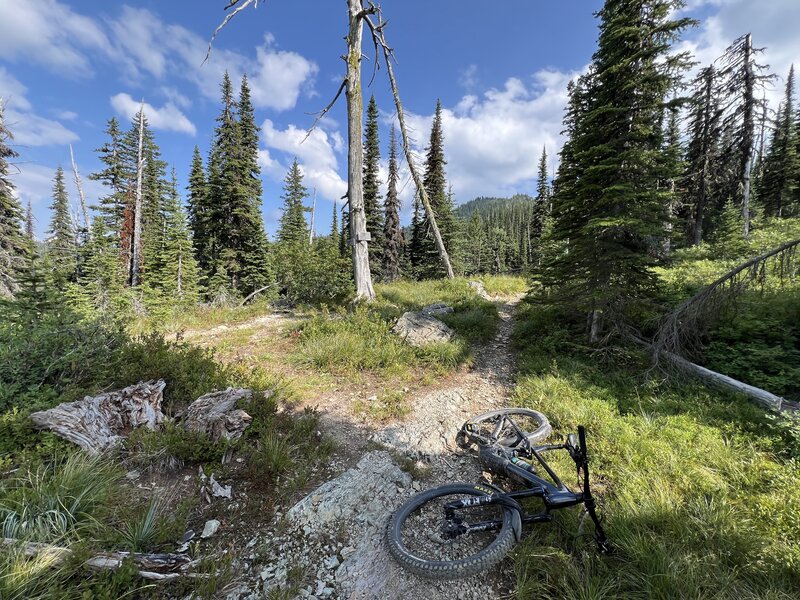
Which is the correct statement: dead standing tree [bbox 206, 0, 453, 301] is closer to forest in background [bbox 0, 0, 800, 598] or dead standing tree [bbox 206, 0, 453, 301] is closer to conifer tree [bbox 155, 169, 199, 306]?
forest in background [bbox 0, 0, 800, 598]

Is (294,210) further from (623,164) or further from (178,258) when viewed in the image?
(623,164)

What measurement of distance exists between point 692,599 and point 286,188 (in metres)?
43.2

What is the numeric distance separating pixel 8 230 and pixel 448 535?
24.7m

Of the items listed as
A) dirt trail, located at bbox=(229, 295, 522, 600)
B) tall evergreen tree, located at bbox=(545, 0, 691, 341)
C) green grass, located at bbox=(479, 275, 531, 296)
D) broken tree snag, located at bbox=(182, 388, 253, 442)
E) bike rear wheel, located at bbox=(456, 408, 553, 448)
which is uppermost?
tall evergreen tree, located at bbox=(545, 0, 691, 341)

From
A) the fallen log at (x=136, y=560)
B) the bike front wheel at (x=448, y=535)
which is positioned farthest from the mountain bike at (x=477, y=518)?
the fallen log at (x=136, y=560)

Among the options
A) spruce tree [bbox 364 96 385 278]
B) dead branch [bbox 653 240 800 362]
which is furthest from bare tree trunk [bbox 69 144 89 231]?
dead branch [bbox 653 240 800 362]

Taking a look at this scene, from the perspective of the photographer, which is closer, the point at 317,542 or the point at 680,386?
the point at 317,542

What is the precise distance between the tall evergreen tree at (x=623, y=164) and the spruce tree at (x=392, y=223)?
20.5 meters

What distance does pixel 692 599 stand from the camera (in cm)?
235

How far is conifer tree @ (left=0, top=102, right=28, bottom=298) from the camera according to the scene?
13.7 m

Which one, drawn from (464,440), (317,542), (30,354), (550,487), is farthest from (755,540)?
(30,354)

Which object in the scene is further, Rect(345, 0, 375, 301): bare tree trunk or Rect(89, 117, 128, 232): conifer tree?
Rect(89, 117, 128, 232): conifer tree

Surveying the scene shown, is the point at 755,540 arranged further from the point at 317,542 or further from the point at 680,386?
the point at 317,542

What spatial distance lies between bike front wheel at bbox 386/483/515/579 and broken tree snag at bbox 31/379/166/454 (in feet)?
10.9
